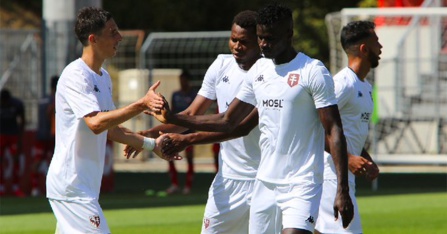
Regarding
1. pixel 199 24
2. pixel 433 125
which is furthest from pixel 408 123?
pixel 199 24

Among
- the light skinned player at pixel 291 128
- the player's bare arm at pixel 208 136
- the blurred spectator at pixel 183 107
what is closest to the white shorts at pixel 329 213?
the player's bare arm at pixel 208 136

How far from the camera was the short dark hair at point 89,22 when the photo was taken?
909 centimetres

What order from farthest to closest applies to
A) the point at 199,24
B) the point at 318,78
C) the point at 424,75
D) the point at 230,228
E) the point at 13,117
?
the point at 199,24
the point at 424,75
the point at 13,117
the point at 230,228
the point at 318,78

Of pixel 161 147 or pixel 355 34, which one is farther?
pixel 355 34

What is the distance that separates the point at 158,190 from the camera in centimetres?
2356

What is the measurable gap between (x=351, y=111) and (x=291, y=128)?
1.42m

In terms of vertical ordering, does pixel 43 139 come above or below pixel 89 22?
below

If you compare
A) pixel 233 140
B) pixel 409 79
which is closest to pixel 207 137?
pixel 233 140

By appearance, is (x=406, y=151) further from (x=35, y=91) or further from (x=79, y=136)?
(x=79, y=136)

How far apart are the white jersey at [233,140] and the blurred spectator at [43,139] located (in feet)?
39.5

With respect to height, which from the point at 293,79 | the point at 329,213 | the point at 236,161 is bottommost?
the point at 329,213

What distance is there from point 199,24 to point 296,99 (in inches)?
1273

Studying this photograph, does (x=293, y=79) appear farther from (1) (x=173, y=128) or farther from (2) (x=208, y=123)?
(1) (x=173, y=128)

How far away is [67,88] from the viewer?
888cm
